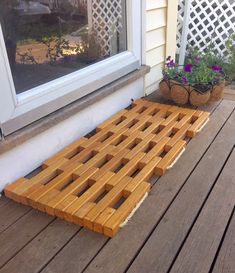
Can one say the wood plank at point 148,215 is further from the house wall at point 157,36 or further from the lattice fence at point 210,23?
the lattice fence at point 210,23

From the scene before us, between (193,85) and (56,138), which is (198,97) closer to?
(193,85)

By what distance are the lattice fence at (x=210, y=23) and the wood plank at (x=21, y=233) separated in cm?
327

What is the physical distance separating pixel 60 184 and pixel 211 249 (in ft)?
2.31

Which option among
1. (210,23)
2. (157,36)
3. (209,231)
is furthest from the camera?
(210,23)

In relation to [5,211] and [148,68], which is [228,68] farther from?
[5,211]

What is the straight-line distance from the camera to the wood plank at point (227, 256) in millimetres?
1106

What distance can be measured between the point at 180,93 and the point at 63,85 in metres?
0.92

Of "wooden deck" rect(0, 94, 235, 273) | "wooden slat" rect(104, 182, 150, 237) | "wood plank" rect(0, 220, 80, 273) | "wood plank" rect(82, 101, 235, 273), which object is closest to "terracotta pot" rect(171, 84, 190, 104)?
"wood plank" rect(82, 101, 235, 273)

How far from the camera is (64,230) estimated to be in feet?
4.20

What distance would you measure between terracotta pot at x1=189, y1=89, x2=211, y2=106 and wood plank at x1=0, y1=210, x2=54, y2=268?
1367 millimetres

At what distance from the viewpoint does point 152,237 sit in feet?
4.07

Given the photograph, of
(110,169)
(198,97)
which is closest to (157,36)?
(198,97)

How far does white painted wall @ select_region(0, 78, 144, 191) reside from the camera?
5.00ft

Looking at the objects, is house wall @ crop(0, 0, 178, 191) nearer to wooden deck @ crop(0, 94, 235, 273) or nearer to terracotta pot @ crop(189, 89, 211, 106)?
wooden deck @ crop(0, 94, 235, 273)
